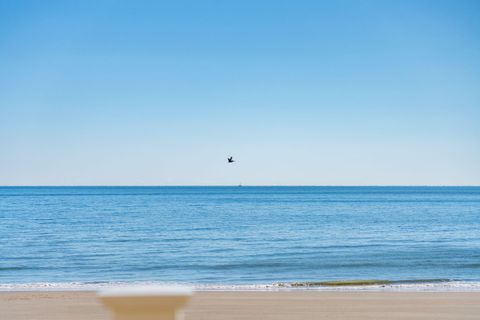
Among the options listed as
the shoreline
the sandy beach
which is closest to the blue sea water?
the shoreline

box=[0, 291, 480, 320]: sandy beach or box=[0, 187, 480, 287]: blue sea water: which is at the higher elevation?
box=[0, 291, 480, 320]: sandy beach

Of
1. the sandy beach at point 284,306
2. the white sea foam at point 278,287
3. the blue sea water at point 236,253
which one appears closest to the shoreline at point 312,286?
the white sea foam at point 278,287

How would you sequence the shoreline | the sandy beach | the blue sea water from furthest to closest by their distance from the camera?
the blue sea water
the shoreline
the sandy beach

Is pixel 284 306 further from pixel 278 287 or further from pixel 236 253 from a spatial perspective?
pixel 236 253

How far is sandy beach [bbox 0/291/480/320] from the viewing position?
12.4m

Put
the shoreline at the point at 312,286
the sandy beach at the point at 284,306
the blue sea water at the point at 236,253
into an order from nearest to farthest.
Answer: the sandy beach at the point at 284,306
the shoreline at the point at 312,286
the blue sea water at the point at 236,253

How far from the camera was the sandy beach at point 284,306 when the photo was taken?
12438mm

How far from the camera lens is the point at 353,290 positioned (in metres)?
16.6

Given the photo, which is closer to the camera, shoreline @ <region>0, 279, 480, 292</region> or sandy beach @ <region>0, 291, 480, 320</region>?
sandy beach @ <region>0, 291, 480, 320</region>

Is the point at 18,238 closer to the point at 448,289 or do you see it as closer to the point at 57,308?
the point at 57,308

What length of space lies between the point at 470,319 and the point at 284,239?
73.9 feet

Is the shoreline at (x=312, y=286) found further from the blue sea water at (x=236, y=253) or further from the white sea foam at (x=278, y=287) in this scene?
the blue sea water at (x=236, y=253)

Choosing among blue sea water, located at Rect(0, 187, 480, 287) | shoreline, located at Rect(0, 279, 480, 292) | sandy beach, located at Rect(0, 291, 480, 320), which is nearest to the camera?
sandy beach, located at Rect(0, 291, 480, 320)

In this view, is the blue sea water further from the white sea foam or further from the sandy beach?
the sandy beach
